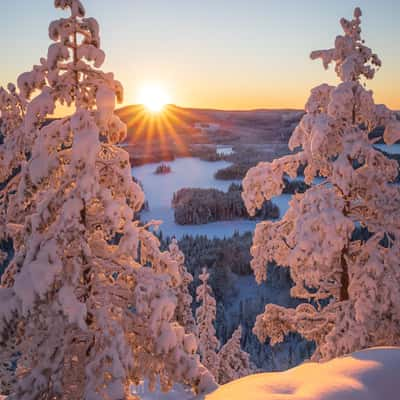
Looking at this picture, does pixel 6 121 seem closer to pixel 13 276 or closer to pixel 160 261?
pixel 13 276

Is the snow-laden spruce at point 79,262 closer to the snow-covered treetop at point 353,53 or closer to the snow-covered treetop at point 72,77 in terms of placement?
the snow-covered treetop at point 72,77

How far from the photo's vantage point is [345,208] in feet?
32.3

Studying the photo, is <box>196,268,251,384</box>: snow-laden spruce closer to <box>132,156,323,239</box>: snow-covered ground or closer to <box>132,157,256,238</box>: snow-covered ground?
<box>132,157,256,238</box>: snow-covered ground

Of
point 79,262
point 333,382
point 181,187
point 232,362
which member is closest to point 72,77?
point 79,262

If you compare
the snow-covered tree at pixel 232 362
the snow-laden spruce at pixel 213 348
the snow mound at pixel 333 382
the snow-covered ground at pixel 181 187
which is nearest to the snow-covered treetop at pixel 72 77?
the snow mound at pixel 333 382

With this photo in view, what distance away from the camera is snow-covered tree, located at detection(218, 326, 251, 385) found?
779 inches

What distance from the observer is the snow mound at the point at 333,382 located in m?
5.73

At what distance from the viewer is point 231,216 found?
272 ft

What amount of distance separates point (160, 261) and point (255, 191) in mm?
4473

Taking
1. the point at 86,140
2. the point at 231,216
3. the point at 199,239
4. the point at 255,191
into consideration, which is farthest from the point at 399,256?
the point at 231,216

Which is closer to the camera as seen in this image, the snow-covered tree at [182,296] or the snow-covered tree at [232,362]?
the snow-covered tree at [182,296]

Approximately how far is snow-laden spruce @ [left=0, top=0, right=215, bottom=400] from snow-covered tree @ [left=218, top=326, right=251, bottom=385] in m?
13.9

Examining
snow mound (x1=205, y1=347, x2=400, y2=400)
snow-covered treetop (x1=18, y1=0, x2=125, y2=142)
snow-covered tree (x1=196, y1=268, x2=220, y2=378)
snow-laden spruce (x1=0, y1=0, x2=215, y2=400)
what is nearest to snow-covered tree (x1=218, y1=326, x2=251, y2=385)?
snow-covered tree (x1=196, y1=268, x2=220, y2=378)

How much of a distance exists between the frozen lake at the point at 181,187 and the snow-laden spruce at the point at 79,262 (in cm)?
3465
